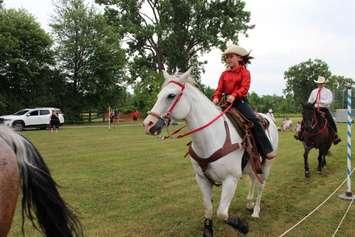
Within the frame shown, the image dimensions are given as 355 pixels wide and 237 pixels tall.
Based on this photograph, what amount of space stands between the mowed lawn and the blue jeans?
1.31 metres

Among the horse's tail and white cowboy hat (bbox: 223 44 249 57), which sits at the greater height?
white cowboy hat (bbox: 223 44 249 57)

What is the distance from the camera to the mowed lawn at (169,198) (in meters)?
6.52

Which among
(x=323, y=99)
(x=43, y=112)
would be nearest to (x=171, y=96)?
(x=323, y=99)

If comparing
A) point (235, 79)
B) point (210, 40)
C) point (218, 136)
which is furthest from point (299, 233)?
point (210, 40)

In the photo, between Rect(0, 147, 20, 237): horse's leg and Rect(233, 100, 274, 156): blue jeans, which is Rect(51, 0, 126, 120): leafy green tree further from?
Rect(0, 147, 20, 237): horse's leg

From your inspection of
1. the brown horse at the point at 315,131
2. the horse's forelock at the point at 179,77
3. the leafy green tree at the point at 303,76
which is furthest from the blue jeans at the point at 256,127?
the leafy green tree at the point at 303,76

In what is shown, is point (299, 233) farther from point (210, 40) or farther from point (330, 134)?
point (210, 40)

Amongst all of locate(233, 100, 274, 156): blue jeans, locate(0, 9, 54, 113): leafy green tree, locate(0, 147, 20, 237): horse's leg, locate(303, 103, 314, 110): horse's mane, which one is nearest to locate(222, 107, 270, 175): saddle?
locate(233, 100, 274, 156): blue jeans

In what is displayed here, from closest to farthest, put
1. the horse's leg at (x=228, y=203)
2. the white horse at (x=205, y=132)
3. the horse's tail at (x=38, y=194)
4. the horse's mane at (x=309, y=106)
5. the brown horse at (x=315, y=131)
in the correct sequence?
the horse's tail at (x=38, y=194), the white horse at (x=205, y=132), the horse's leg at (x=228, y=203), the horse's mane at (x=309, y=106), the brown horse at (x=315, y=131)

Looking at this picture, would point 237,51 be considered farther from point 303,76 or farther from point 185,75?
point 303,76

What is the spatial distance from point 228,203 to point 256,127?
1.40 m

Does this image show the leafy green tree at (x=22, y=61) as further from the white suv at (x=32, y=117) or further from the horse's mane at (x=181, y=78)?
the horse's mane at (x=181, y=78)

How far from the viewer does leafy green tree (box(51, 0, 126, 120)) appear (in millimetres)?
47438

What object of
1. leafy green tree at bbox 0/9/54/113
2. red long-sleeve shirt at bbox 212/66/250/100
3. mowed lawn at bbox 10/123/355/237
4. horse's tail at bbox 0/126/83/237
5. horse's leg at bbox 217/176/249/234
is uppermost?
leafy green tree at bbox 0/9/54/113
